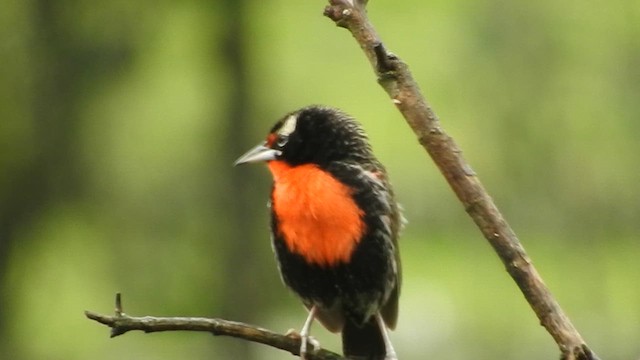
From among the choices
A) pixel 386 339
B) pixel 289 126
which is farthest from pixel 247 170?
pixel 289 126

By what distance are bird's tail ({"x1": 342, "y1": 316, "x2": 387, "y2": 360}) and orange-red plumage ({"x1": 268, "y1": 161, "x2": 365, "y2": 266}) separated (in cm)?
66

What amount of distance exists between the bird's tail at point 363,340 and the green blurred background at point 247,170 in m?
2.66

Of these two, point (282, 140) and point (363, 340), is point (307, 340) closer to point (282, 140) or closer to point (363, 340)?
point (282, 140)

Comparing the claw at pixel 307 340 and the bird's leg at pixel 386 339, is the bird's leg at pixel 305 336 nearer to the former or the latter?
the claw at pixel 307 340

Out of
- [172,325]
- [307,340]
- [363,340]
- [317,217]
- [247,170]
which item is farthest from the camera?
[247,170]

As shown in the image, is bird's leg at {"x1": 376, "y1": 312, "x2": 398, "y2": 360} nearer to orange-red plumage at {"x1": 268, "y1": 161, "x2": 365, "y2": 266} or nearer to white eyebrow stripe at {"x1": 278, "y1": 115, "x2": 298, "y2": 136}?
orange-red plumage at {"x1": 268, "y1": 161, "x2": 365, "y2": 266}

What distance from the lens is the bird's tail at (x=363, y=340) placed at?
509 centimetres

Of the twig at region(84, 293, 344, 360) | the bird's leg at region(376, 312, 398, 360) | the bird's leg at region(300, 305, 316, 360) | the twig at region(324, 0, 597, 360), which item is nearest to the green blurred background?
the bird's leg at region(376, 312, 398, 360)

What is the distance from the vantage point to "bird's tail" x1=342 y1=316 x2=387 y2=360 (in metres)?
5.09

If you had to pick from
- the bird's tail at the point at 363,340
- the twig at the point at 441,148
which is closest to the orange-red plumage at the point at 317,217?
the bird's tail at the point at 363,340

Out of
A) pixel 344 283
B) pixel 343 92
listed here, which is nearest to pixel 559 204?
pixel 343 92

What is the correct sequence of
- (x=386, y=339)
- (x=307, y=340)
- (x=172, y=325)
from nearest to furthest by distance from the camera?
1. (x=172, y=325)
2. (x=307, y=340)
3. (x=386, y=339)

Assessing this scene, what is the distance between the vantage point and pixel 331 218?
4402mm

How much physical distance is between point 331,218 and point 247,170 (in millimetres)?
3651
